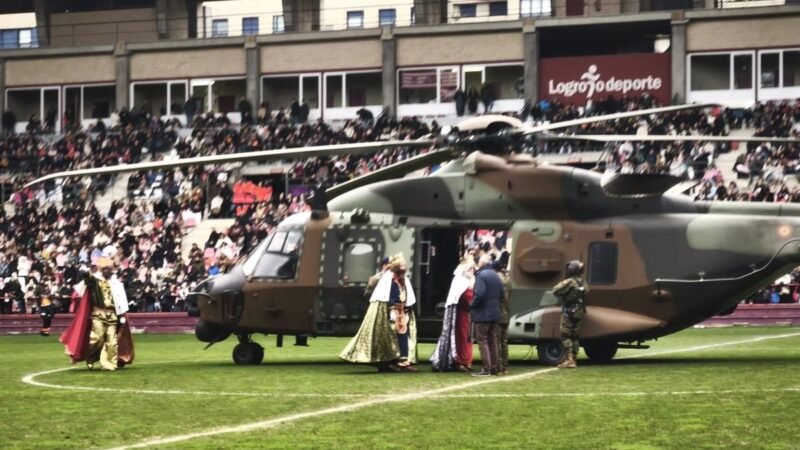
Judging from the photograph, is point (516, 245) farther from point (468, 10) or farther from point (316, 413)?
point (468, 10)

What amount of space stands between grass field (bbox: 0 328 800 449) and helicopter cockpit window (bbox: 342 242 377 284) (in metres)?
1.54

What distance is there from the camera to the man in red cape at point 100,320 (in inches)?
1011

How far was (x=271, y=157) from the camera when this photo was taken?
2455 cm

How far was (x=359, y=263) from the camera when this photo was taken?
87.7ft

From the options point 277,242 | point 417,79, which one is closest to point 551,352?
point 277,242

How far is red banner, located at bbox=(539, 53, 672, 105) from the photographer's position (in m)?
57.9

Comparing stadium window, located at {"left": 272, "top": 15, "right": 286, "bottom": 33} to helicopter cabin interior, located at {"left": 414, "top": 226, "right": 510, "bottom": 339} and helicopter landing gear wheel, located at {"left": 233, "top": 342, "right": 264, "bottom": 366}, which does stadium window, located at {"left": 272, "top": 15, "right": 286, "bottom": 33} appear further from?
helicopter cabin interior, located at {"left": 414, "top": 226, "right": 510, "bottom": 339}

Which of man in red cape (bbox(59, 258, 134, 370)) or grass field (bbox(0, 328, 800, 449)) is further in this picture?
man in red cape (bbox(59, 258, 134, 370))

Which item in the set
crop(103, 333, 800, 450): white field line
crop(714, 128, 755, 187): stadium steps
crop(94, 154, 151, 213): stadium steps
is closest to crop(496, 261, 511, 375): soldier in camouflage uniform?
crop(103, 333, 800, 450): white field line

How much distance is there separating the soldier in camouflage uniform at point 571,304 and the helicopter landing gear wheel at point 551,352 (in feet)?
2.73

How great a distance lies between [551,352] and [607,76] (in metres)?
34.1

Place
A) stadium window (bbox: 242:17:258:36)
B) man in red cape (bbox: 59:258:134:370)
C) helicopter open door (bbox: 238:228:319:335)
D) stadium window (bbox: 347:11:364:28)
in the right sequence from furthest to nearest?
stadium window (bbox: 242:17:258:36)
stadium window (bbox: 347:11:364:28)
helicopter open door (bbox: 238:228:319:335)
man in red cape (bbox: 59:258:134:370)

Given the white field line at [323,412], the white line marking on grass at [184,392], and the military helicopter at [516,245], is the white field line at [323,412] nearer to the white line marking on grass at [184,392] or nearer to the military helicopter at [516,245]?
the white line marking on grass at [184,392]

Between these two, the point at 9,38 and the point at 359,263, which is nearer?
the point at 359,263
